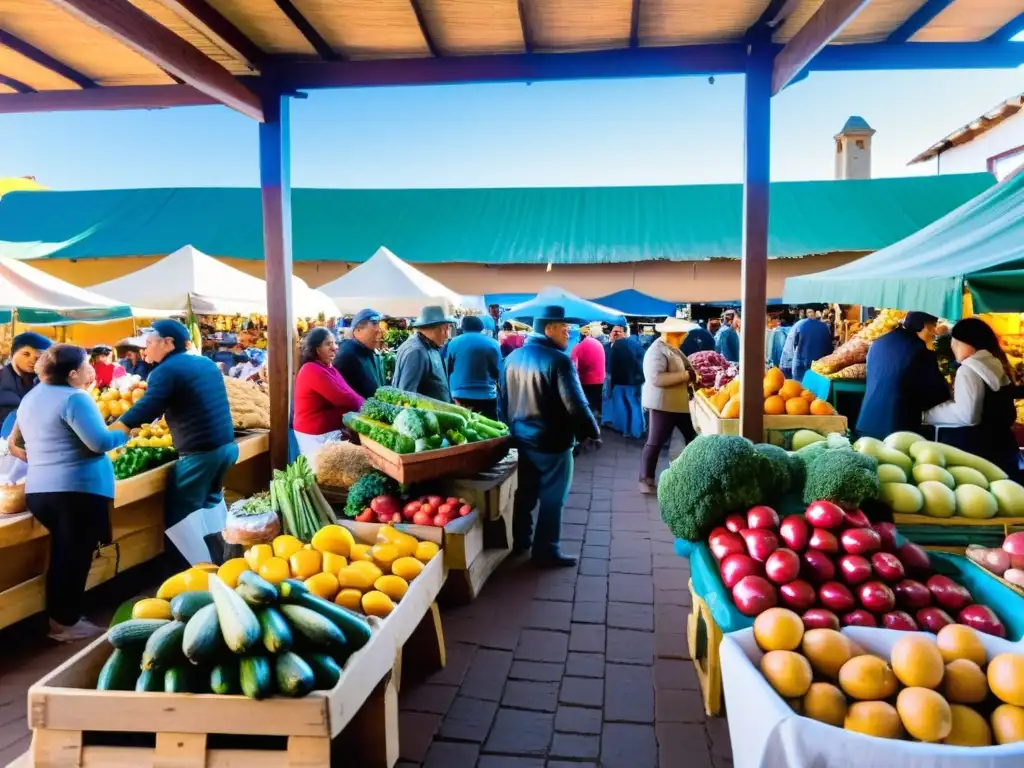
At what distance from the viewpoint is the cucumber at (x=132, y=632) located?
2.29m

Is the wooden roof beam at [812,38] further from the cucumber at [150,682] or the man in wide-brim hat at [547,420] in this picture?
the cucumber at [150,682]

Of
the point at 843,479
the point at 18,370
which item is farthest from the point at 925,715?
the point at 18,370

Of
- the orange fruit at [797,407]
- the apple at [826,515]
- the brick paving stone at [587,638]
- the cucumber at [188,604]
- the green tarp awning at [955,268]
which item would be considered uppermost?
the green tarp awning at [955,268]

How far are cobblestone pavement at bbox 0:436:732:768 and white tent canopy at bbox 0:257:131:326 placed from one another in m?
3.42

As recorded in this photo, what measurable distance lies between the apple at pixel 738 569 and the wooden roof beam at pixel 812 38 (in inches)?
99.9

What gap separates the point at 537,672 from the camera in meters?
3.54

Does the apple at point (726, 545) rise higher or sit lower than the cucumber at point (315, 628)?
higher

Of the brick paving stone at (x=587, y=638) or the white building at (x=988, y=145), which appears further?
the white building at (x=988, y=145)

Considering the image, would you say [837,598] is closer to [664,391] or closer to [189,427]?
[189,427]

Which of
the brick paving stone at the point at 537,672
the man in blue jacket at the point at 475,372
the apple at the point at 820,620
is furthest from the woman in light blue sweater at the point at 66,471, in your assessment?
the man in blue jacket at the point at 475,372

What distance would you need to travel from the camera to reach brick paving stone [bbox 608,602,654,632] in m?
4.07

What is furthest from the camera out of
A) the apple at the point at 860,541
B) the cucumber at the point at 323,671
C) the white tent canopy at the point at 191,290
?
the white tent canopy at the point at 191,290

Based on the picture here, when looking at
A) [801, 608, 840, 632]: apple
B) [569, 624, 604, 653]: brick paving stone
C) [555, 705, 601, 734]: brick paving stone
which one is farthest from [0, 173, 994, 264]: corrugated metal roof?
[801, 608, 840, 632]: apple

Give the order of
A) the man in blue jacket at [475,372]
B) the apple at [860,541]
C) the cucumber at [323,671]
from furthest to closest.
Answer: the man in blue jacket at [475,372]
the apple at [860,541]
the cucumber at [323,671]
